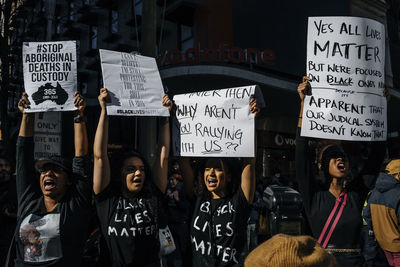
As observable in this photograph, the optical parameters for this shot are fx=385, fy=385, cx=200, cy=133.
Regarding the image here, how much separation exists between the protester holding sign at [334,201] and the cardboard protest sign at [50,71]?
2244mm

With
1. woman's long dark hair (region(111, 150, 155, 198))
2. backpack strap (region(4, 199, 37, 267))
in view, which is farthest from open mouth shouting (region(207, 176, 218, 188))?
backpack strap (region(4, 199, 37, 267))

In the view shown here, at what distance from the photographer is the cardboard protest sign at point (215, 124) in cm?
343

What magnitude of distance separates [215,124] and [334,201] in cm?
123

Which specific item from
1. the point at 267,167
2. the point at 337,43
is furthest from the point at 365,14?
the point at 337,43

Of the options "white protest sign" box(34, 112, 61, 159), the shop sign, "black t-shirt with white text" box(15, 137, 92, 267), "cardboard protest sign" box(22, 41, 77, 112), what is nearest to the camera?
"black t-shirt with white text" box(15, 137, 92, 267)

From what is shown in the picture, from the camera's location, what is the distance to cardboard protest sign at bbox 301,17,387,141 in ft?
11.2

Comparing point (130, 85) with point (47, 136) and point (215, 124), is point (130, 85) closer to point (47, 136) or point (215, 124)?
point (215, 124)

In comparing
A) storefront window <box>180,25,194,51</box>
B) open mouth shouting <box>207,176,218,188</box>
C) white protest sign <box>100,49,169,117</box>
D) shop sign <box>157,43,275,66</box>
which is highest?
storefront window <box>180,25,194,51</box>

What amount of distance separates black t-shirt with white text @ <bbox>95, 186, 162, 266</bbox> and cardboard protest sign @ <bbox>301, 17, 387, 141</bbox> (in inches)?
63.3

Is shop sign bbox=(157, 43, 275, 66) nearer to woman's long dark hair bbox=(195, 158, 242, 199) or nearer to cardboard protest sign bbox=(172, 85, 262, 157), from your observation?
cardboard protest sign bbox=(172, 85, 262, 157)

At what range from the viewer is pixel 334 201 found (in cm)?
304

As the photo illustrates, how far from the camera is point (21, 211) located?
2943 millimetres

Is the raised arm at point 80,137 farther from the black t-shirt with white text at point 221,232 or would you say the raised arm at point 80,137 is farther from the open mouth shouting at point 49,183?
the black t-shirt with white text at point 221,232

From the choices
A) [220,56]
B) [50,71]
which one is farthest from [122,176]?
[220,56]
